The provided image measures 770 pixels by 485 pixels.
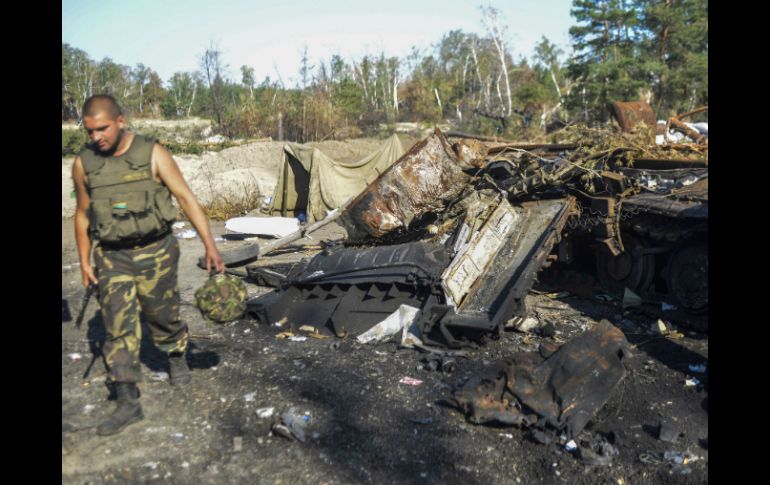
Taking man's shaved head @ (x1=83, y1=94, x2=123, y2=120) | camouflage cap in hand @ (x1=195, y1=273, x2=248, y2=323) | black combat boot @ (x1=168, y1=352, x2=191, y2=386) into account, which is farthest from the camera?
camouflage cap in hand @ (x1=195, y1=273, x2=248, y2=323)

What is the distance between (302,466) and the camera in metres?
3.16

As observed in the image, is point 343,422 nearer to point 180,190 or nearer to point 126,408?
point 126,408

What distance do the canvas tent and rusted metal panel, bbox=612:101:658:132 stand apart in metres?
5.81

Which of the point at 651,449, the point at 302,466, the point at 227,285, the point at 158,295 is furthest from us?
the point at 227,285

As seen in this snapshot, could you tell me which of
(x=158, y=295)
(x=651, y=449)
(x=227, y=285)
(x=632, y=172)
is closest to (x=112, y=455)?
(x=158, y=295)

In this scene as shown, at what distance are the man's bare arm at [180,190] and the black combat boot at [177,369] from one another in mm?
880

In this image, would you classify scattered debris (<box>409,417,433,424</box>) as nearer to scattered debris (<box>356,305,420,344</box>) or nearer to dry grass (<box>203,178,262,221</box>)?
scattered debris (<box>356,305,420,344</box>)

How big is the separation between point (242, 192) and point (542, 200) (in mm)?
10694

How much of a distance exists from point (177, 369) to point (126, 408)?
589 millimetres

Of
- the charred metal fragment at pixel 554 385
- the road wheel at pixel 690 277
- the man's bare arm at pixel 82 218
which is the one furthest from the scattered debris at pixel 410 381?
the road wheel at pixel 690 277

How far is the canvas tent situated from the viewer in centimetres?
1429

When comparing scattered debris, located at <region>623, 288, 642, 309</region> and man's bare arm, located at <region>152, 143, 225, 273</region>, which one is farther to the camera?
scattered debris, located at <region>623, 288, 642, 309</region>

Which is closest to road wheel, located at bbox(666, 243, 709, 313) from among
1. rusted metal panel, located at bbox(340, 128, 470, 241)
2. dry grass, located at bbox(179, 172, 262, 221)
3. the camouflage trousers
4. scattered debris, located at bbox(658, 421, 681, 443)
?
rusted metal panel, located at bbox(340, 128, 470, 241)
